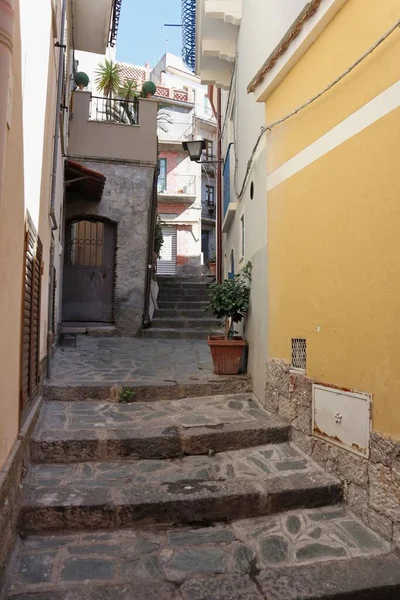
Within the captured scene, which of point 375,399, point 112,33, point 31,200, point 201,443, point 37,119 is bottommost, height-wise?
point 201,443

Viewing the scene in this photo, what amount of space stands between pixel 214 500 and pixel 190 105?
2867 cm

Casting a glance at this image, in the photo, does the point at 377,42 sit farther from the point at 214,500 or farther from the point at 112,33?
the point at 112,33

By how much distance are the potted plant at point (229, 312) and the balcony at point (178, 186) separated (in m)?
19.0

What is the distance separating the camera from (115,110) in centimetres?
1104

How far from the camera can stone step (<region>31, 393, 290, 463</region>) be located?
150 inches

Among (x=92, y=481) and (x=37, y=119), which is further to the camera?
(x=37, y=119)

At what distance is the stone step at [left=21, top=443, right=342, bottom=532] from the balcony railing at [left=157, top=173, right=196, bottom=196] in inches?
874

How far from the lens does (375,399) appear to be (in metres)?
3.07

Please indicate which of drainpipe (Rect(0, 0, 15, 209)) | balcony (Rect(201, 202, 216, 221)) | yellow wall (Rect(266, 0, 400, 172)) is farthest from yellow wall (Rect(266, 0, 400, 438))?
balcony (Rect(201, 202, 216, 221))

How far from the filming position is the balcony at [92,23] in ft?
25.4

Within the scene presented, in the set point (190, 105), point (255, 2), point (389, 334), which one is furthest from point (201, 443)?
point (190, 105)

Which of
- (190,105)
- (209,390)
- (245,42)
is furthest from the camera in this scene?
(190,105)

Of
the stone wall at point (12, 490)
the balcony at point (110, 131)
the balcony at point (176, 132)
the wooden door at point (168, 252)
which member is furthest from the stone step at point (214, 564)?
the balcony at point (176, 132)

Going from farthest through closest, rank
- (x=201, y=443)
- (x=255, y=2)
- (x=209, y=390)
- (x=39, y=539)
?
1. (x=255, y=2)
2. (x=209, y=390)
3. (x=201, y=443)
4. (x=39, y=539)
